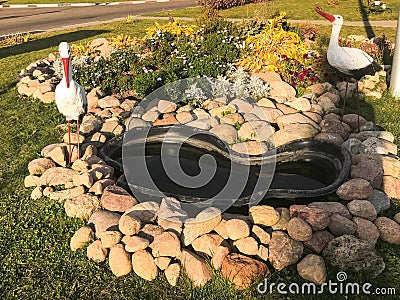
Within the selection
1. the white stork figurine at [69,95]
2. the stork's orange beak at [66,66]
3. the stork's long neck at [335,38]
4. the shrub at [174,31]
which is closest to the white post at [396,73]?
the stork's long neck at [335,38]

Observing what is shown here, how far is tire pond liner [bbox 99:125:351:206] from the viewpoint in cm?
478

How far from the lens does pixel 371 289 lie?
3.70 m

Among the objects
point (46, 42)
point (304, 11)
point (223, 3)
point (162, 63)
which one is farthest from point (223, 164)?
point (223, 3)

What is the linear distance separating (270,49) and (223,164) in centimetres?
335

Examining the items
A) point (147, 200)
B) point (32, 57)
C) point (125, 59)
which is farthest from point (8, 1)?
point (147, 200)

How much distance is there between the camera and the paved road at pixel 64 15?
16672 mm

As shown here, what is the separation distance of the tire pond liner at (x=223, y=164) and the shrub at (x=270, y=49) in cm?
253

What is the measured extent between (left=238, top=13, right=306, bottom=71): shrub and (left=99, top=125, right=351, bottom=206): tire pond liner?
2.53 metres

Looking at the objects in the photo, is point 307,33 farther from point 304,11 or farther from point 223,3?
point 223,3

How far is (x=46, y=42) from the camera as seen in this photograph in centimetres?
1277

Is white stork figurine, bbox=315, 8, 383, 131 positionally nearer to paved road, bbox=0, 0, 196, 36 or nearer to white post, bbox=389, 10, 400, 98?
white post, bbox=389, 10, 400, 98

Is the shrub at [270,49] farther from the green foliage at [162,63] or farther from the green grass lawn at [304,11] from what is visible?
the green grass lawn at [304,11]

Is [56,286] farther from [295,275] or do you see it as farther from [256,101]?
[256,101]

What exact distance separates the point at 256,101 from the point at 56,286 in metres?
4.48
